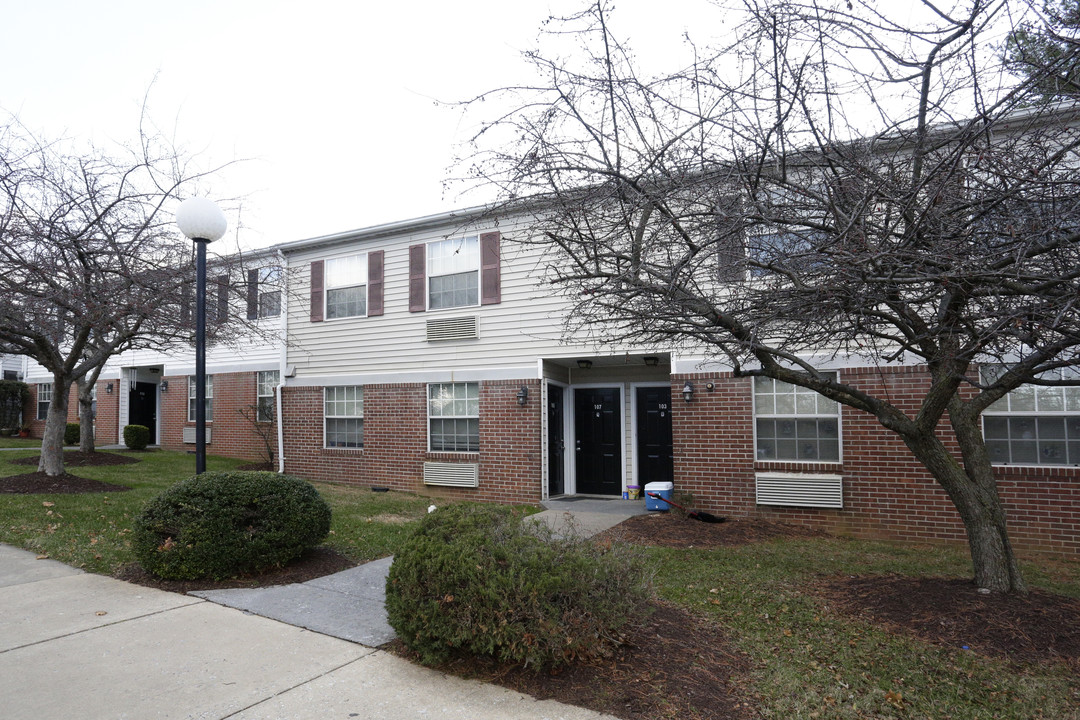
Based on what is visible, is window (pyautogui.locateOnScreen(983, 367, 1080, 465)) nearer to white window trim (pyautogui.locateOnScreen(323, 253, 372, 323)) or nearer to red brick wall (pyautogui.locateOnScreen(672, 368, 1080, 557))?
red brick wall (pyautogui.locateOnScreen(672, 368, 1080, 557))

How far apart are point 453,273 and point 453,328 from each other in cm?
103

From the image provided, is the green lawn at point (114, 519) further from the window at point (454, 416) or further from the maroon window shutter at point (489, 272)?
the maroon window shutter at point (489, 272)

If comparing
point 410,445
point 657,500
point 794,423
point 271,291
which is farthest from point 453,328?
point 794,423

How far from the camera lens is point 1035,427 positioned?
8.02 m

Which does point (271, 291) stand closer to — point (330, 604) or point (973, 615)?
point (330, 604)

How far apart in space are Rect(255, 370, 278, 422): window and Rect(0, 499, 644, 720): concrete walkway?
10.0 metres

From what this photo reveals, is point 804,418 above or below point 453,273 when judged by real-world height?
below

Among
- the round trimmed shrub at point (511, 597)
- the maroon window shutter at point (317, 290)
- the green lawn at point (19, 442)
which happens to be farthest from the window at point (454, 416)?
the green lawn at point (19, 442)

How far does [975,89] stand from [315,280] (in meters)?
12.0

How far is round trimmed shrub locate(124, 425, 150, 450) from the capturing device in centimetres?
1755

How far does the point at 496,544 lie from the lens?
163 inches

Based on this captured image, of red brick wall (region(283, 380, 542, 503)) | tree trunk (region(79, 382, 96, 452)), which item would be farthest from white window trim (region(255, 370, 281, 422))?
tree trunk (region(79, 382, 96, 452))

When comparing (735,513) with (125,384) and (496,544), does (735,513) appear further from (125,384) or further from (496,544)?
(125,384)

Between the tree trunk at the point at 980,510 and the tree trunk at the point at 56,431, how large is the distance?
1210 cm
